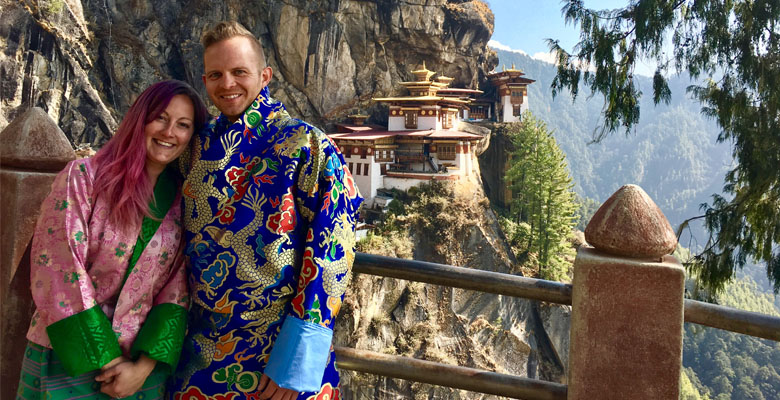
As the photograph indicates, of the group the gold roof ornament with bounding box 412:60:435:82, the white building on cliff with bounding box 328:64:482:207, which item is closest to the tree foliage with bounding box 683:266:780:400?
the white building on cliff with bounding box 328:64:482:207

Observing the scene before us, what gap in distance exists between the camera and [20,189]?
187 centimetres

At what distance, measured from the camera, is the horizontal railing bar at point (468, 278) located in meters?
1.75

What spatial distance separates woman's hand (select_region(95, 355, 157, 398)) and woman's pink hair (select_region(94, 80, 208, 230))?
354 mm

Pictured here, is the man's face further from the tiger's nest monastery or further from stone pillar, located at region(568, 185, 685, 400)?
Answer: the tiger's nest monastery

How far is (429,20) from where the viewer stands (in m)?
23.5

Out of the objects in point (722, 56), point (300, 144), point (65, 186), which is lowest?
point (65, 186)

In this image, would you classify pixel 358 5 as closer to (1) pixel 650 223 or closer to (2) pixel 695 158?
(1) pixel 650 223

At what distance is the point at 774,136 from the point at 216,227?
4.84m

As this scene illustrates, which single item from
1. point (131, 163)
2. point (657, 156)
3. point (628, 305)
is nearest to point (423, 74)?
point (628, 305)

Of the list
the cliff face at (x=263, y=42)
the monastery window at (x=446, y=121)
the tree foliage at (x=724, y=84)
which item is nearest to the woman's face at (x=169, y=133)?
the tree foliage at (x=724, y=84)

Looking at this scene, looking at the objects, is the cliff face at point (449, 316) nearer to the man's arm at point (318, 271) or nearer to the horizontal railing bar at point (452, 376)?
the horizontal railing bar at point (452, 376)

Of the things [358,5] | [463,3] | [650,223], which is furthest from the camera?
[463,3]

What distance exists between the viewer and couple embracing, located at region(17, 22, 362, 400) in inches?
52.4

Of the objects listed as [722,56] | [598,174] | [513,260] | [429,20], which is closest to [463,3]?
[429,20]
